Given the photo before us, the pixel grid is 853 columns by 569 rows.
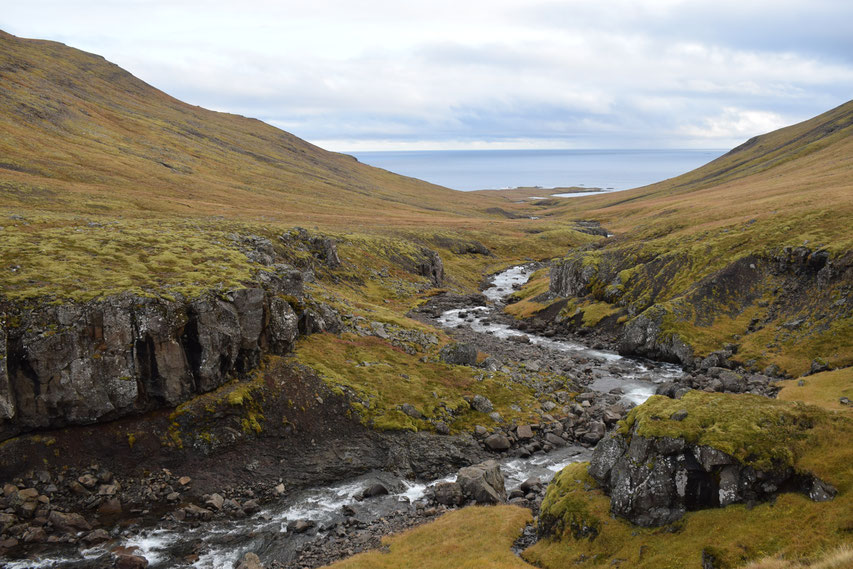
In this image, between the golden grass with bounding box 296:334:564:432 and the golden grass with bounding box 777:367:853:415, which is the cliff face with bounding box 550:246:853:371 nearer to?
the golden grass with bounding box 777:367:853:415

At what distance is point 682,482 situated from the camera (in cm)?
2648

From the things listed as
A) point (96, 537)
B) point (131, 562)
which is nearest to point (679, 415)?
point (131, 562)

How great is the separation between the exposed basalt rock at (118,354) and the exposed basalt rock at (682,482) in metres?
33.4

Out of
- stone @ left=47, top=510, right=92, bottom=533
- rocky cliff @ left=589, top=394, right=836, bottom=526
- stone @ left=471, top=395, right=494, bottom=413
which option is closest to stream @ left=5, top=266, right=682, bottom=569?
stone @ left=47, top=510, right=92, bottom=533

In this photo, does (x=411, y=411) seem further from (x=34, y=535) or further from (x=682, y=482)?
(x=34, y=535)

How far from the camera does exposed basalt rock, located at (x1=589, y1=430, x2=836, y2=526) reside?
80.2ft

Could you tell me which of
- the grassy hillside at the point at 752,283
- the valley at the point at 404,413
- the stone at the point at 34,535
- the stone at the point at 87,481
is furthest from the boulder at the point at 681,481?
the grassy hillside at the point at 752,283

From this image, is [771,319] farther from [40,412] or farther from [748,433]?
[40,412]

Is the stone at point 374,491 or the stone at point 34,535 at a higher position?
the stone at point 34,535

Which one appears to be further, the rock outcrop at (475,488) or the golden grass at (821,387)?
the golden grass at (821,387)

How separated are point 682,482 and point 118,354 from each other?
40034 mm

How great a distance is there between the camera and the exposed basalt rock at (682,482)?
2444 cm

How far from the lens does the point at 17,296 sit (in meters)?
38.8

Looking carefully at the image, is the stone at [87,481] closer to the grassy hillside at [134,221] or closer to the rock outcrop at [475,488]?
the grassy hillside at [134,221]
